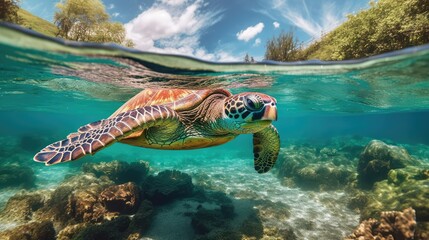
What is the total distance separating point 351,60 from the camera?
8.12 m

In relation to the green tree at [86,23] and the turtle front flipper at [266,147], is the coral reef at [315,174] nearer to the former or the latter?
the turtle front flipper at [266,147]

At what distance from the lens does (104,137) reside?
3.68 meters

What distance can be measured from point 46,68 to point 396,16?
13.2 metres

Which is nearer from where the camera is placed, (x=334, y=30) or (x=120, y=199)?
(x=120, y=199)

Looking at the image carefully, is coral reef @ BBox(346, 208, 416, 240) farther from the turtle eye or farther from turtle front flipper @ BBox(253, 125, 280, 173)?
the turtle eye

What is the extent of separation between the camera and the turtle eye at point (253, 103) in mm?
3615

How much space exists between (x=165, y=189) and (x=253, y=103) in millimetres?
6689

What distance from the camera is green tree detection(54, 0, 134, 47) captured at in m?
10.6

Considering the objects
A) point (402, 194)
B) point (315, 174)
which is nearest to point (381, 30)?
point (402, 194)

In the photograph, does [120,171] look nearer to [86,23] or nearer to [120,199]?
[120,199]

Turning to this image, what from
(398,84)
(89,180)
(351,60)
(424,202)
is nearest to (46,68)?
(89,180)

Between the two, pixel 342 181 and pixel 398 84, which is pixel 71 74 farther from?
pixel 398 84

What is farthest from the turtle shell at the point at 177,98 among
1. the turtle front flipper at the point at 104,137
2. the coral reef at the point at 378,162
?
the coral reef at the point at 378,162

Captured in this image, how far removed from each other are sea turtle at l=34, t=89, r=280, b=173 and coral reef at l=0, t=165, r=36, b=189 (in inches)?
472
